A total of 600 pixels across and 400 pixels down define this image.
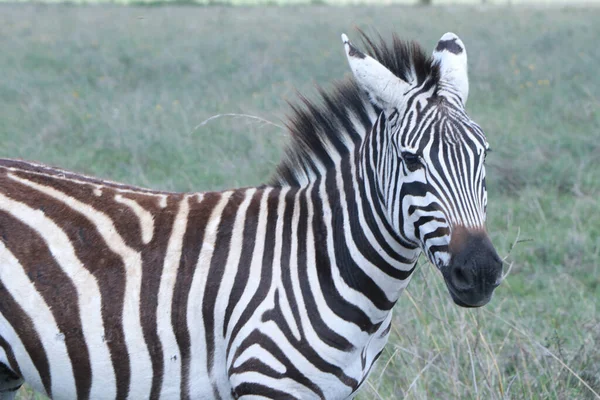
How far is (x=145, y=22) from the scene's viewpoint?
740 inches

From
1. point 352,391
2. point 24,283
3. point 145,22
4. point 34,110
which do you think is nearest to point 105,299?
point 24,283

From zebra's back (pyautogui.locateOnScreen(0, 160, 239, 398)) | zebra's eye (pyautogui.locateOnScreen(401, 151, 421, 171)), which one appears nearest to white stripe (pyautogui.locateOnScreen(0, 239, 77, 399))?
zebra's back (pyautogui.locateOnScreen(0, 160, 239, 398))

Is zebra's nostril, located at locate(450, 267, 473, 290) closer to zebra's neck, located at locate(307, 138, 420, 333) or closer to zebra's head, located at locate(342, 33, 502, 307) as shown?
zebra's head, located at locate(342, 33, 502, 307)

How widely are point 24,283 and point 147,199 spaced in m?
0.55

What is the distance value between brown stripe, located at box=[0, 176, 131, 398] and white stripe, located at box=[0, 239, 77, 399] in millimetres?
173

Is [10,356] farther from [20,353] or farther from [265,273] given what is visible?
[265,273]

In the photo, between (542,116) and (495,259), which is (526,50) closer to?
(542,116)

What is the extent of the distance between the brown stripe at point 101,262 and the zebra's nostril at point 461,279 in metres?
1.18

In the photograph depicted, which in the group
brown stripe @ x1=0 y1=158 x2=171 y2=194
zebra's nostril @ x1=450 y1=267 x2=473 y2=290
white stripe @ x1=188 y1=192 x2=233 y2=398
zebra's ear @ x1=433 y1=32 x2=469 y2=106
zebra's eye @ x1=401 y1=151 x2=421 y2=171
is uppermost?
brown stripe @ x1=0 y1=158 x2=171 y2=194

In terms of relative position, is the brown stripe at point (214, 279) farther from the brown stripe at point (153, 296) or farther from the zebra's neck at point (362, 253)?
the zebra's neck at point (362, 253)

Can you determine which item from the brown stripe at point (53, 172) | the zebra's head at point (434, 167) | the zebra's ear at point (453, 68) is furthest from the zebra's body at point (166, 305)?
the zebra's ear at point (453, 68)

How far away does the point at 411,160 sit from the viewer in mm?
2703

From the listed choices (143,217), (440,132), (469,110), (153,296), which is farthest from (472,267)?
(469,110)

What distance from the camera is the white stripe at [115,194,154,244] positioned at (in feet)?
9.92
